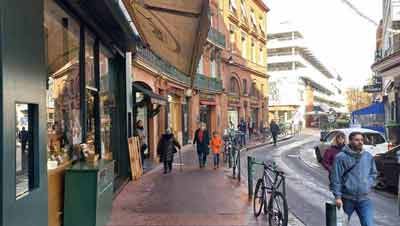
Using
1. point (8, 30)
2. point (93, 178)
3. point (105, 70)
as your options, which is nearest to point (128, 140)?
point (105, 70)

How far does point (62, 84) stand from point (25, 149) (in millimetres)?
2697

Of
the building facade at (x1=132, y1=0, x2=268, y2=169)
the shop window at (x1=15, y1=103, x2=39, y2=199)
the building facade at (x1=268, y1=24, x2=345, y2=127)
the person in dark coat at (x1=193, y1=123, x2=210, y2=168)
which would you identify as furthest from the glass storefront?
the building facade at (x1=268, y1=24, x2=345, y2=127)

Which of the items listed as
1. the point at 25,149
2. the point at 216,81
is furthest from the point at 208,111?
the point at 25,149

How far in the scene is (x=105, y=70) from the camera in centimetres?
1181

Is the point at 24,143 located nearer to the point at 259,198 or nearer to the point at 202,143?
the point at 259,198

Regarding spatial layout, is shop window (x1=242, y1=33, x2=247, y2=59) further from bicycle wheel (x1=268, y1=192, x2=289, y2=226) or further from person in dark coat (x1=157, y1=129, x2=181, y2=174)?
bicycle wheel (x1=268, y1=192, x2=289, y2=226)

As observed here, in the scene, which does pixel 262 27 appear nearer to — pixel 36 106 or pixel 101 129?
pixel 101 129

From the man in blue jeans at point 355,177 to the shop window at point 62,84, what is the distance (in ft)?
12.8

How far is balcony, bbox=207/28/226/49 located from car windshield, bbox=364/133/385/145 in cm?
1973

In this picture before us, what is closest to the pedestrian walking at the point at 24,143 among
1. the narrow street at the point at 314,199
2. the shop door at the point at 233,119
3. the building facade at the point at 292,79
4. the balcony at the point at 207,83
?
the narrow street at the point at 314,199

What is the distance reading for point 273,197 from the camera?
24.2ft

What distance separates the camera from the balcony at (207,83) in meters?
32.7

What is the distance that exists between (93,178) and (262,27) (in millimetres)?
49556

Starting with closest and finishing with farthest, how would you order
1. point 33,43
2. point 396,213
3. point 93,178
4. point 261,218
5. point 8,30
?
point 8,30 < point 33,43 < point 93,178 < point 261,218 < point 396,213
